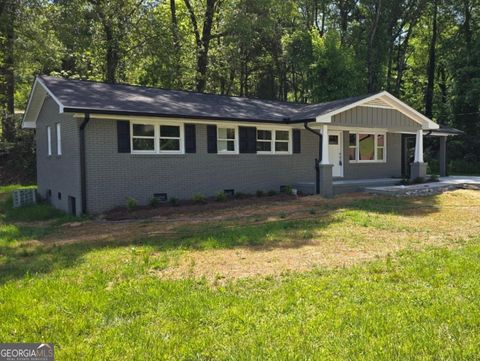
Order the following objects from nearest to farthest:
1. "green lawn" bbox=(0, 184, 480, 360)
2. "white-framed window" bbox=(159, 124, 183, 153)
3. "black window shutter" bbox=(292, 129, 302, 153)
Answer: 1. "green lawn" bbox=(0, 184, 480, 360)
2. "white-framed window" bbox=(159, 124, 183, 153)
3. "black window shutter" bbox=(292, 129, 302, 153)

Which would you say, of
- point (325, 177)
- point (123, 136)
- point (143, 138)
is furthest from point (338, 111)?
point (123, 136)

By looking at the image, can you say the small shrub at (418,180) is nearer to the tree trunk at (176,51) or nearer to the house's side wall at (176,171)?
the house's side wall at (176,171)

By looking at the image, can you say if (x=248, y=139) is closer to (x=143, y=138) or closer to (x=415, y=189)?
(x=143, y=138)

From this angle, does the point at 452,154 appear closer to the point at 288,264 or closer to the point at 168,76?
the point at 168,76

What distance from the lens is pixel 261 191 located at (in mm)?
15250

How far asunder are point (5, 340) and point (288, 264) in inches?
150

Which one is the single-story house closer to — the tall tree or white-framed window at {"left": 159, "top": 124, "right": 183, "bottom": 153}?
white-framed window at {"left": 159, "top": 124, "right": 183, "bottom": 153}

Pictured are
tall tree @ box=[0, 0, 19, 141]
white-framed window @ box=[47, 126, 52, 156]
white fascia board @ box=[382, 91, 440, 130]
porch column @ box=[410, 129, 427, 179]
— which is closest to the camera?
white-framed window @ box=[47, 126, 52, 156]

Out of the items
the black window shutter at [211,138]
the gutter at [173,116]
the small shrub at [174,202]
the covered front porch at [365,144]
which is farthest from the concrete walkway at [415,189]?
the small shrub at [174,202]

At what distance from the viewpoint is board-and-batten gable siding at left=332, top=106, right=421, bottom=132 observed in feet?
52.0

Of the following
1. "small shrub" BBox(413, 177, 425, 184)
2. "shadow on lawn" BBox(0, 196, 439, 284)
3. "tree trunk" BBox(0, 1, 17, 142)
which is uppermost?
"tree trunk" BBox(0, 1, 17, 142)

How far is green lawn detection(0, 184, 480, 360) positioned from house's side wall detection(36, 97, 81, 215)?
5882mm

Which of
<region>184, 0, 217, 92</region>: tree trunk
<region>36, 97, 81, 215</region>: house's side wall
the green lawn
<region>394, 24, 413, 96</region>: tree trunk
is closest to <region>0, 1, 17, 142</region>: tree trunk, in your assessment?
<region>36, 97, 81, 215</region>: house's side wall

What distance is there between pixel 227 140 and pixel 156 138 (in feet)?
8.98
